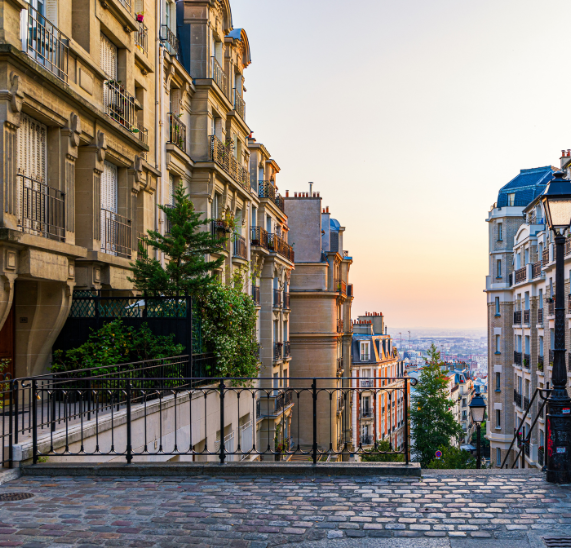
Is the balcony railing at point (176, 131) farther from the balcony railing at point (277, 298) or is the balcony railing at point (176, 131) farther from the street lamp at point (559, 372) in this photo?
the balcony railing at point (277, 298)

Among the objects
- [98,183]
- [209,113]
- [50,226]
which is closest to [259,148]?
[209,113]

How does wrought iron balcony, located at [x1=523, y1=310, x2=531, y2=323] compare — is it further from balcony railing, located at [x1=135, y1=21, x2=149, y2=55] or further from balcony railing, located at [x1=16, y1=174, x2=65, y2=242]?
balcony railing, located at [x1=16, y1=174, x2=65, y2=242]

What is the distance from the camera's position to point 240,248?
26.8 metres

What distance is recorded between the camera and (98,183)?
14.6 m

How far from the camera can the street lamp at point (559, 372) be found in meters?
7.83

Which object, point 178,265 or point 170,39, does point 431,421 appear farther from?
point 178,265

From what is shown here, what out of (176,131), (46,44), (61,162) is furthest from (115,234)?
(176,131)

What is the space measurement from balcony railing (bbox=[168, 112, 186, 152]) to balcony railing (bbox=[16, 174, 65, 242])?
7.58 m

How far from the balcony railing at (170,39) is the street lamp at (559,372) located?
1496 centimetres

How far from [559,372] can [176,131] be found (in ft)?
51.6

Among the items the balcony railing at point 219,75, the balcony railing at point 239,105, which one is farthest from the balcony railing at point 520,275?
the balcony railing at point 219,75

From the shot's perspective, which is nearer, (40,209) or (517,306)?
(40,209)

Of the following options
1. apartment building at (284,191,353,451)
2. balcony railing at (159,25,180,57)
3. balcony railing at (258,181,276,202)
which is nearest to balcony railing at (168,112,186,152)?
balcony railing at (159,25,180,57)

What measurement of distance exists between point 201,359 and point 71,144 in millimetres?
5899
